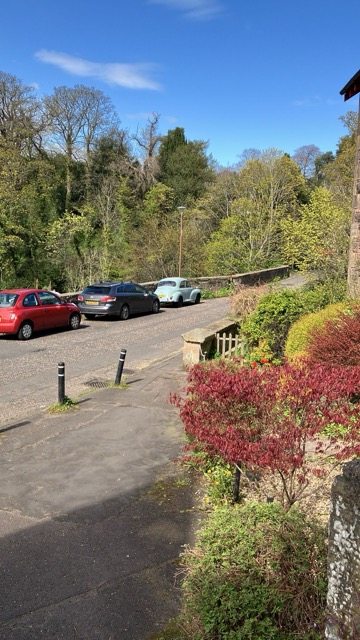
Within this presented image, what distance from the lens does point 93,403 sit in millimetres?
8766

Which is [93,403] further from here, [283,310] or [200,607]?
[200,607]

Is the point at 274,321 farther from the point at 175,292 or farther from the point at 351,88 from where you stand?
the point at 175,292

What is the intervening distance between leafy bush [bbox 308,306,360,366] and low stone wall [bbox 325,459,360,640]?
5.06 metres

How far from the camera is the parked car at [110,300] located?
62.5ft

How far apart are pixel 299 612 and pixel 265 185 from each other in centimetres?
3680

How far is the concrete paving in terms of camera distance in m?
3.38

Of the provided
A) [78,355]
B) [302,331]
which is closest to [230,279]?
[78,355]

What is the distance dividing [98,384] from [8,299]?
6.06 meters

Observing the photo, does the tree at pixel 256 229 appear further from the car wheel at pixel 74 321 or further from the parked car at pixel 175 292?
the car wheel at pixel 74 321

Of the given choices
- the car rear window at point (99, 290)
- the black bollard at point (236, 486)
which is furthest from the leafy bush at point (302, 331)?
the car rear window at point (99, 290)

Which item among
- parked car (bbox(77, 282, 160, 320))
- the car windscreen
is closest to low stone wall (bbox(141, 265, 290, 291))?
parked car (bbox(77, 282, 160, 320))

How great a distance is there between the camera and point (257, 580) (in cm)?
308

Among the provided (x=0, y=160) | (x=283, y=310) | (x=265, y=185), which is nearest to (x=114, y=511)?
(x=283, y=310)

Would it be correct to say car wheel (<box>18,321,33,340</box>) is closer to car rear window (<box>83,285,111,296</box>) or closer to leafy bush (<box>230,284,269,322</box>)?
car rear window (<box>83,285,111,296</box>)
